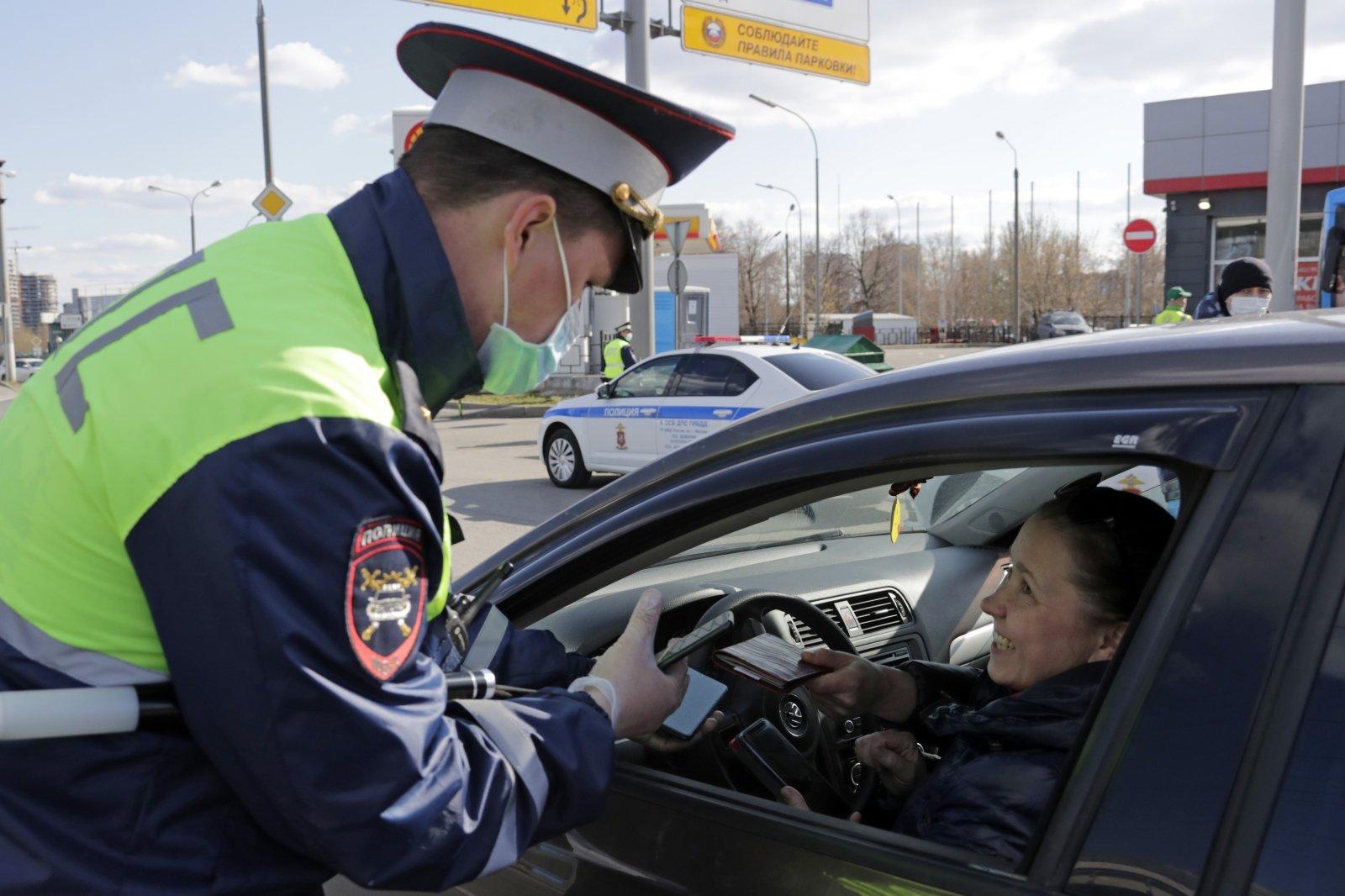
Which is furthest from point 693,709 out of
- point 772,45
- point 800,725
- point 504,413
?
point 504,413

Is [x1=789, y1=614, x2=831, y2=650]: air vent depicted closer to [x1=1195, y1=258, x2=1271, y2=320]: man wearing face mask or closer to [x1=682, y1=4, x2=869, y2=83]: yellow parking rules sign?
[x1=1195, y1=258, x2=1271, y2=320]: man wearing face mask

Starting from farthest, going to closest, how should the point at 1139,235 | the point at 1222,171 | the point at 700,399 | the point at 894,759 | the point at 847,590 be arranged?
1. the point at 1222,171
2. the point at 1139,235
3. the point at 700,399
4. the point at 847,590
5. the point at 894,759

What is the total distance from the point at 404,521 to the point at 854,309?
254 ft

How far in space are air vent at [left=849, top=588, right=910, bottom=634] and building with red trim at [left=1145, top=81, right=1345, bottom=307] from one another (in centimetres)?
2483

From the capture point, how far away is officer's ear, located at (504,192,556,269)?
1.36 m

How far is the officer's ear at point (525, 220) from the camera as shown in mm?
1357

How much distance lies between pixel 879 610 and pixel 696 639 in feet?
3.60

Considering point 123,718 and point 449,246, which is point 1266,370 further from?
point 123,718

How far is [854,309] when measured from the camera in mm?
76875

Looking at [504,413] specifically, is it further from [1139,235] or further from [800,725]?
[800,725]

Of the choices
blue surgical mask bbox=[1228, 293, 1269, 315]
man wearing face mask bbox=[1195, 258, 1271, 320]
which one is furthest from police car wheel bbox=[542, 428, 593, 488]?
blue surgical mask bbox=[1228, 293, 1269, 315]

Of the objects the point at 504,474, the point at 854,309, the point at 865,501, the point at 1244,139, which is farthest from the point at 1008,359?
the point at 854,309

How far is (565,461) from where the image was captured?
469 inches

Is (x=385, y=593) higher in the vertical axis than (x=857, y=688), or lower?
higher
